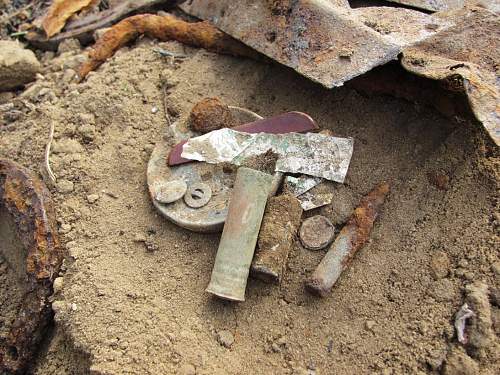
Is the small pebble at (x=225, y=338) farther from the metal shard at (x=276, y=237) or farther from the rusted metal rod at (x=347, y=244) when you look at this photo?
the rusted metal rod at (x=347, y=244)

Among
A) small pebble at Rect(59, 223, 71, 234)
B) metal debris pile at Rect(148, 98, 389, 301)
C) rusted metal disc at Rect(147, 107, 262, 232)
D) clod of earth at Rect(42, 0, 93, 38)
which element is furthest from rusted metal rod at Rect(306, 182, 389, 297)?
clod of earth at Rect(42, 0, 93, 38)

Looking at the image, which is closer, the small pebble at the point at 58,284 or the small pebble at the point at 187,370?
the small pebble at the point at 187,370

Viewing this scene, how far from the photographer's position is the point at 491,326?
2.04 meters

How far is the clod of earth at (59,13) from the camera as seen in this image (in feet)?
11.6

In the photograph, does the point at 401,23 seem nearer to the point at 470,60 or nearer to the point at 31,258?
the point at 470,60

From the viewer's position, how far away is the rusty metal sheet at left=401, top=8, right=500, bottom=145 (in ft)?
6.92

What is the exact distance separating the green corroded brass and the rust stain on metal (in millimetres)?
790

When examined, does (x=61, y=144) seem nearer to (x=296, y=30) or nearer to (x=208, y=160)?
(x=208, y=160)

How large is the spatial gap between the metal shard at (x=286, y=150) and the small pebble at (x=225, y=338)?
0.78 meters

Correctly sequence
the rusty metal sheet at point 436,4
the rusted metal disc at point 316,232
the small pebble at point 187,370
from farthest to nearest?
the rusty metal sheet at point 436,4, the rusted metal disc at point 316,232, the small pebble at point 187,370

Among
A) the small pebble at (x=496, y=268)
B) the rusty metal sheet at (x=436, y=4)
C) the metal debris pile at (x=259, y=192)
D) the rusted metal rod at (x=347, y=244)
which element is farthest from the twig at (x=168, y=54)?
the small pebble at (x=496, y=268)

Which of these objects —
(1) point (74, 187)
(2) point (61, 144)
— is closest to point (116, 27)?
(2) point (61, 144)

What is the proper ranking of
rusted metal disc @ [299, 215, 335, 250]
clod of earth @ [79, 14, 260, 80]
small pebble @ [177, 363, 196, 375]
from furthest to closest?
1. clod of earth @ [79, 14, 260, 80]
2. rusted metal disc @ [299, 215, 335, 250]
3. small pebble @ [177, 363, 196, 375]

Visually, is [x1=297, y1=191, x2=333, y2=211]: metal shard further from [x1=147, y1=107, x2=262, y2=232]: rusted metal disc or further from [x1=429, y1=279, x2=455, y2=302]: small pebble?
[x1=429, y1=279, x2=455, y2=302]: small pebble
